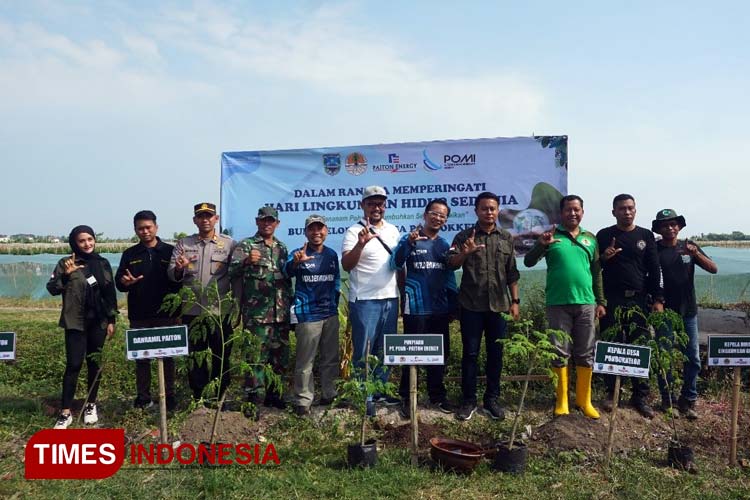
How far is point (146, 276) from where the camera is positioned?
4688mm

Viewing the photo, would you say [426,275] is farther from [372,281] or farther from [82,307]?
[82,307]

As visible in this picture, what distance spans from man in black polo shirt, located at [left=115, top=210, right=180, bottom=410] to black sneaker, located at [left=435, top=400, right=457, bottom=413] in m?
2.42

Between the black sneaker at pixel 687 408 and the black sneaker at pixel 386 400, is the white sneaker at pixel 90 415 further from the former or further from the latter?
the black sneaker at pixel 687 408

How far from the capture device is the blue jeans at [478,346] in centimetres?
454

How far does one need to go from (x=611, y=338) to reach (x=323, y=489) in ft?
8.47

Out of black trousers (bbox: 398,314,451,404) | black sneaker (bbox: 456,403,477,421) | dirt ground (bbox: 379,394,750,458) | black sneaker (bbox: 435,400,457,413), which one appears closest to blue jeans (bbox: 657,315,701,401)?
dirt ground (bbox: 379,394,750,458)

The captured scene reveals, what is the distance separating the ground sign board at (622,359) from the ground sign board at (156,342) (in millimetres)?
2923

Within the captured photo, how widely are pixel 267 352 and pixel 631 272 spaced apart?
3192mm

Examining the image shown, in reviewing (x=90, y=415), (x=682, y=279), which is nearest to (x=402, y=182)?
(x=682, y=279)

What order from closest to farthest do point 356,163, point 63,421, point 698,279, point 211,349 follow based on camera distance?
1. point 63,421
2. point 211,349
3. point 356,163
4. point 698,279

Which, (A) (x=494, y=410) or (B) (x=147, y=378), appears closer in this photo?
(A) (x=494, y=410)

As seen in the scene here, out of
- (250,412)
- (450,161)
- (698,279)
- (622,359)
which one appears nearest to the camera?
(622,359)

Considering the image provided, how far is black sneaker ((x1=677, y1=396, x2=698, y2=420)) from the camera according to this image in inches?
186

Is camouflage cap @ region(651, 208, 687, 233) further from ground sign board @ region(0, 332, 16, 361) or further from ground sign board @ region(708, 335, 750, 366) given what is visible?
ground sign board @ region(0, 332, 16, 361)
